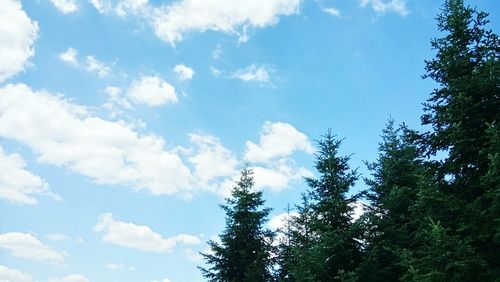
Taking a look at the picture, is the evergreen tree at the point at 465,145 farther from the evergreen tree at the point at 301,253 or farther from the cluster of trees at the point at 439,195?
the evergreen tree at the point at 301,253

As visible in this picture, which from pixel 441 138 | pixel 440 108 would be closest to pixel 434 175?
pixel 441 138

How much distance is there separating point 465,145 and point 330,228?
787 cm

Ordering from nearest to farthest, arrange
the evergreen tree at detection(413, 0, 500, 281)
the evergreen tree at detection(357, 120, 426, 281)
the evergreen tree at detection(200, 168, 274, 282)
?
1. the evergreen tree at detection(413, 0, 500, 281)
2. the evergreen tree at detection(357, 120, 426, 281)
3. the evergreen tree at detection(200, 168, 274, 282)

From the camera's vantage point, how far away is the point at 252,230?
2934cm

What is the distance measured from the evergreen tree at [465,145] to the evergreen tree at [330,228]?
5293mm

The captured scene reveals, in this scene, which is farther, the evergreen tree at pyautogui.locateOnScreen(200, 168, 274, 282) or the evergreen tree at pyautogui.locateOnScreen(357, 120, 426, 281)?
the evergreen tree at pyautogui.locateOnScreen(200, 168, 274, 282)

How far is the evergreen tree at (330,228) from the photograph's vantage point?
65.5ft

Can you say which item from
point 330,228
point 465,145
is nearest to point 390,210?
point 330,228

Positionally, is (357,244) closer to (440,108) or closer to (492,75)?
(440,108)

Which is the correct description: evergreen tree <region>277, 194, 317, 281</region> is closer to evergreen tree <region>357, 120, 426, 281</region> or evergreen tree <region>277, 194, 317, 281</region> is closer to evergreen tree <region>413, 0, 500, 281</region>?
evergreen tree <region>357, 120, 426, 281</region>

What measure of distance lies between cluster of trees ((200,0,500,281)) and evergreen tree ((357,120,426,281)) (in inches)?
2.6

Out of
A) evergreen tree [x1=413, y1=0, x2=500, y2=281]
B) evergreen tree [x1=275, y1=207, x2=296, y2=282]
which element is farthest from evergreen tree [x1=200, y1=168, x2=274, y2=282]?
evergreen tree [x1=413, y1=0, x2=500, y2=281]

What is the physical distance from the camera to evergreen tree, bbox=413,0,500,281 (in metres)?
12.7

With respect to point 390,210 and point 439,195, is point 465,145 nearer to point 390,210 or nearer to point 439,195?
point 439,195
